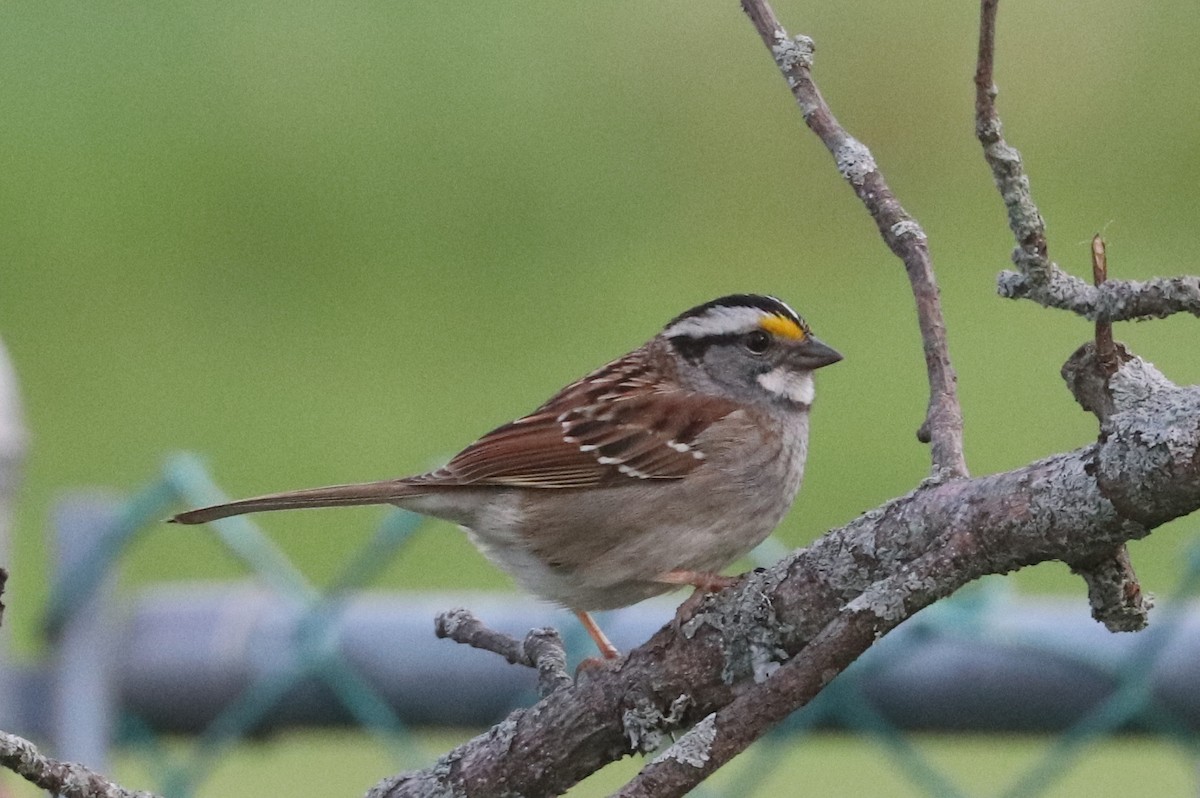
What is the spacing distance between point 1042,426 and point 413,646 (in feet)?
14.4

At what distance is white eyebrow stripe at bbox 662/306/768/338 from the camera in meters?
3.78

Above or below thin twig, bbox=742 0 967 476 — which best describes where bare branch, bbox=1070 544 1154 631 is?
below

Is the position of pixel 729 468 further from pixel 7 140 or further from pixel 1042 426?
pixel 7 140

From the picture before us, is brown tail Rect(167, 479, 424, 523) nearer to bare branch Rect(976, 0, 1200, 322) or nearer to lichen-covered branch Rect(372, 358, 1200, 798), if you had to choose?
lichen-covered branch Rect(372, 358, 1200, 798)

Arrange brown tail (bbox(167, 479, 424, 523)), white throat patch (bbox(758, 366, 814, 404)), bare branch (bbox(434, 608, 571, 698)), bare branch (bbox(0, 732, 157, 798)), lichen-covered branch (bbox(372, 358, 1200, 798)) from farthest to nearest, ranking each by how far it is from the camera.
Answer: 1. white throat patch (bbox(758, 366, 814, 404))
2. brown tail (bbox(167, 479, 424, 523))
3. bare branch (bbox(434, 608, 571, 698))
4. bare branch (bbox(0, 732, 157, 798))
5. lichen-covered branch (bbox(372, 358, 1200, 798))

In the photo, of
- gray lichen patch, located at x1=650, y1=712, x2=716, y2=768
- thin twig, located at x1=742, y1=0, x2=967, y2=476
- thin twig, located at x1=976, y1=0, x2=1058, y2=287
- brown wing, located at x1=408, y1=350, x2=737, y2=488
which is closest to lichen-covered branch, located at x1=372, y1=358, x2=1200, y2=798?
gray lichen patch, located at x1=650, y1=712, x2=716, y2=768

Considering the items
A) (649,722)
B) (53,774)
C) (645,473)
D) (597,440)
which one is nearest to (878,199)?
(649,722)

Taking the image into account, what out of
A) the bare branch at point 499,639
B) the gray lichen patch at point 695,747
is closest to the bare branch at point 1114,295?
the gray lichen patch at point 695,747

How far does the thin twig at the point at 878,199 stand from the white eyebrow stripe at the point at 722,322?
64.9 inches

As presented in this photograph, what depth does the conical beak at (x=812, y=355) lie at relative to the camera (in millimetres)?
3805

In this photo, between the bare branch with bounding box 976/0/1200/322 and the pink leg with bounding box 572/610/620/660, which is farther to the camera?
the pink leg with bounding box 572/610/620/660

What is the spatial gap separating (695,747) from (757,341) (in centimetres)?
225

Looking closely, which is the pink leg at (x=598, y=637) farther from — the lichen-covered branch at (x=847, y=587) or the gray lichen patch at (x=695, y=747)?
the gray lichen patch at (x=695, y=747)

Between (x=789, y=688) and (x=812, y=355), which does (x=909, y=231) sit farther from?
(x=812, y=355)
